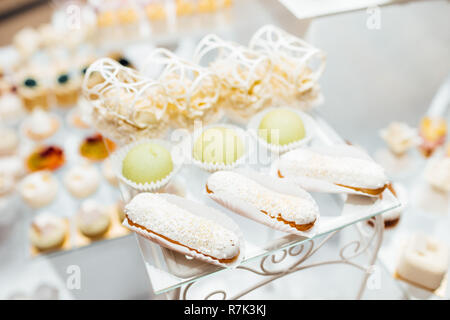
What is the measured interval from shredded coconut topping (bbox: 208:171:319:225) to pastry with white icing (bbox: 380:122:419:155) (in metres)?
1.44

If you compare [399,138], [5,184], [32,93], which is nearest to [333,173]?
[399,138]

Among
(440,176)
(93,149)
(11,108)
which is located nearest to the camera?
(440,176)

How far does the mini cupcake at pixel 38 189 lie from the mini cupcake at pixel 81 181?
89 millimetres

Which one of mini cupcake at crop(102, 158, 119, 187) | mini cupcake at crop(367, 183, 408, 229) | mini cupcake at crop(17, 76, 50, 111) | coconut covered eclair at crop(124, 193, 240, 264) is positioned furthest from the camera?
mini cupcake at crop(17, 76, 50, 111)

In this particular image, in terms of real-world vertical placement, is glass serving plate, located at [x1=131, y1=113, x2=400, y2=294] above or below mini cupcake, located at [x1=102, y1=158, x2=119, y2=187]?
above

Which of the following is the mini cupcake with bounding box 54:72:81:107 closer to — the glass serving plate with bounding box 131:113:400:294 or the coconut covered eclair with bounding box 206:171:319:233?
the glass serving plate with bounding box 131:113:400:294

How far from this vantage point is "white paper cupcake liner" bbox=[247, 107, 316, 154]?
1.30 m

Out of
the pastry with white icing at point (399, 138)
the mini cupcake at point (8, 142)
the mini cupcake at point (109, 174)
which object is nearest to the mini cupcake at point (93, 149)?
the mini cupcake at point (109, 174)

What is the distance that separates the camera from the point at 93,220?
1.93 metres

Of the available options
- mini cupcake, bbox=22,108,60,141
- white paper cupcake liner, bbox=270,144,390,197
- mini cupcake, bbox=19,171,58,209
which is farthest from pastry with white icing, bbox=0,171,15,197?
white paper cupcake liner, bbox=270,144,390,197

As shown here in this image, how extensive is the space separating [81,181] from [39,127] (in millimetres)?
562

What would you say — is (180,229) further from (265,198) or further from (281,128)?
(281,128)

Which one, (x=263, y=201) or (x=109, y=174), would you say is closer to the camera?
(x=263, y=201)
